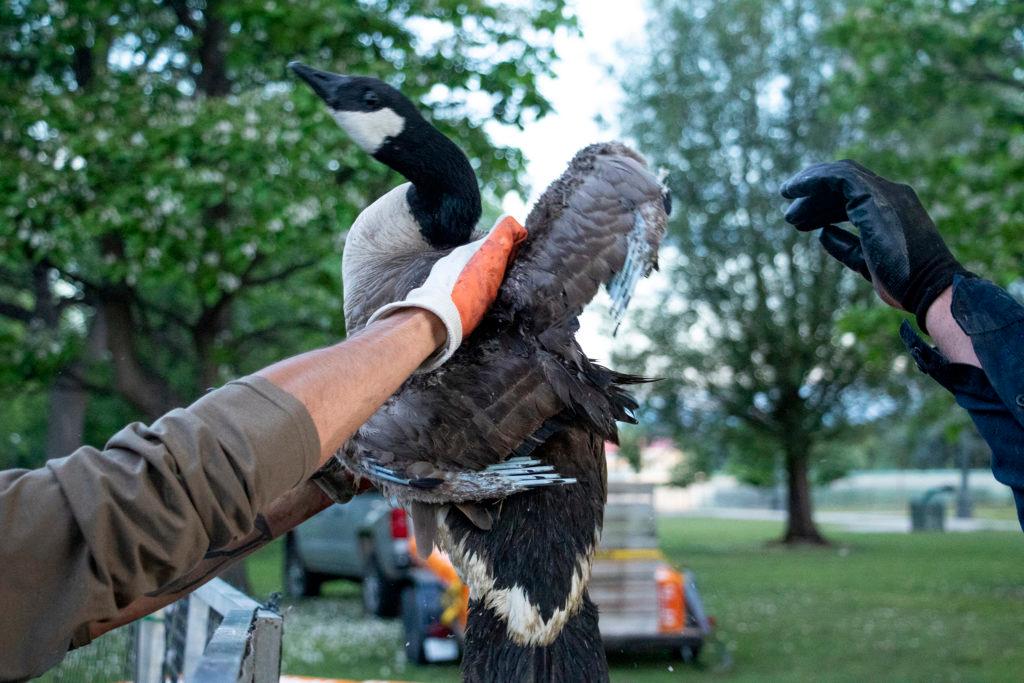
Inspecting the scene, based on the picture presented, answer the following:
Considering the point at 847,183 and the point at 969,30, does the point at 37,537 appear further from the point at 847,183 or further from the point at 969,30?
the point at 969,30

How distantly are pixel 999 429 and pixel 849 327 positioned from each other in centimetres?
1054

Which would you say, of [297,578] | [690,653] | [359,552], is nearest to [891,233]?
[690,653]

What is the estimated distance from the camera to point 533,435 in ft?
8.46

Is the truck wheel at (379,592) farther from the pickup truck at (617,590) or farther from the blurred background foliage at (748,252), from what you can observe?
the blurred background foliage at (748,252)

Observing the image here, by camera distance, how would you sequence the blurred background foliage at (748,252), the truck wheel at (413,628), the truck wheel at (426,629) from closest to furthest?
the truck wheel at (426,629) → the truck wheel at (413,628) → the blurred background foliage at (748,252)

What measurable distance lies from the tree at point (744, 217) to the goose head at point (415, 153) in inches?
764

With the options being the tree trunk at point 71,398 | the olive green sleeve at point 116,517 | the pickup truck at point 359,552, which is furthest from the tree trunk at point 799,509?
the olive green sleeve at point 116,517

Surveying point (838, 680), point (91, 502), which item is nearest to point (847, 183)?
point (91, 502)

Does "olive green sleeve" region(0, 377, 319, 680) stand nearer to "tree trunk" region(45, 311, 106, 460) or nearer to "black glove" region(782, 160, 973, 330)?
"black glove" region(782, 160, 973, 330)

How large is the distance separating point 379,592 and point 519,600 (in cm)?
1020

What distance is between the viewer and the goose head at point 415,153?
309 centimetres

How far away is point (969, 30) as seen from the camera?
1218 centimetres

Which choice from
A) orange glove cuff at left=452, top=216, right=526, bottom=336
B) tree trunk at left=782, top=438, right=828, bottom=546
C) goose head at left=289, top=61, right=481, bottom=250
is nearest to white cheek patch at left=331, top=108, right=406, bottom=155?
goose head at left=289, top=61, right=481, bottom=250

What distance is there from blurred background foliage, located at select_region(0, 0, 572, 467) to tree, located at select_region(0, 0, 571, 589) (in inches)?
0.8
